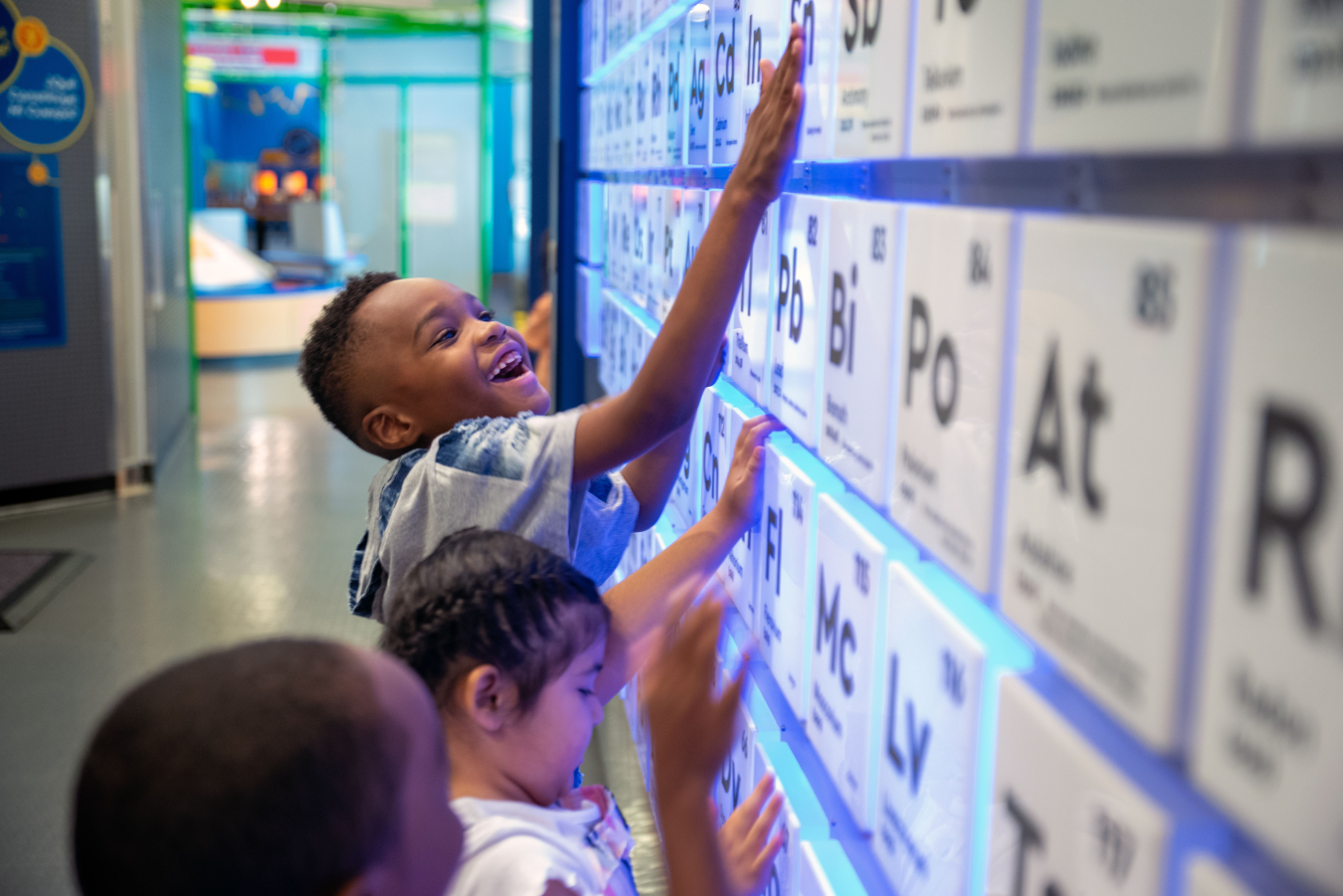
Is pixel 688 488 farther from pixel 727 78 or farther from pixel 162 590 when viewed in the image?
pixel 162 590

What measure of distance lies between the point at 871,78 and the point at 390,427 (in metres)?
0.78

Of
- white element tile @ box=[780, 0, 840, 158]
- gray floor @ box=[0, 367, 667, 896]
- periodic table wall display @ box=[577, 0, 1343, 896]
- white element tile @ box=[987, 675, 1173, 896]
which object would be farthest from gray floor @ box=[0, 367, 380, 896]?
white element tile @ box=[987, 675, 1173, 896]

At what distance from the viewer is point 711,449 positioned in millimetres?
1723

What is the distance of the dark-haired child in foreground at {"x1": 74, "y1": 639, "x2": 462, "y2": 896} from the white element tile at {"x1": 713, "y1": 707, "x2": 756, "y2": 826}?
0.64m

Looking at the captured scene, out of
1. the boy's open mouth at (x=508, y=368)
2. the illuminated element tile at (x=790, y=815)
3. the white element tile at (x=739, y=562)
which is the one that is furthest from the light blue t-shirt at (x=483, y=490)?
the illuminated element tile at (x=790, y=815)

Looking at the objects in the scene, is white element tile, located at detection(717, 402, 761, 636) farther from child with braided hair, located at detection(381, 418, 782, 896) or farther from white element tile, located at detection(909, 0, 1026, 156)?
white element tile, located at detection(909, 0, 1026, 156)

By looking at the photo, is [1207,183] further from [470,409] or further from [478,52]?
[478,52]

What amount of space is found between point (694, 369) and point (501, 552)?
275 mm

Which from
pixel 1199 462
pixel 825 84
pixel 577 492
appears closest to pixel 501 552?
pixel 577 492

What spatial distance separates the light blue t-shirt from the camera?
130 centimetres

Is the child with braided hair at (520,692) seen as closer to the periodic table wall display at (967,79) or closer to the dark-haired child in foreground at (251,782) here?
the dark-haired child in foreground at (251,782)

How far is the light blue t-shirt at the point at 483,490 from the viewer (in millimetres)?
1297

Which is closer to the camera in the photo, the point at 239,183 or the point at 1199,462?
the point at 1199,462

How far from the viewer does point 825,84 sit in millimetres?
1131
